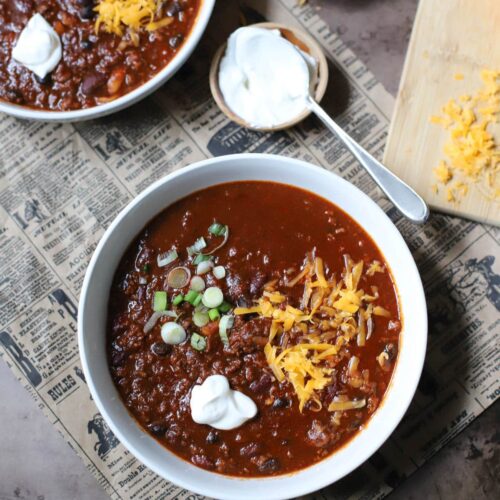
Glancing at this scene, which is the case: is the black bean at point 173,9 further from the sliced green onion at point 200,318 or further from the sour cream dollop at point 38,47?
the sliced green onion at point 200,318

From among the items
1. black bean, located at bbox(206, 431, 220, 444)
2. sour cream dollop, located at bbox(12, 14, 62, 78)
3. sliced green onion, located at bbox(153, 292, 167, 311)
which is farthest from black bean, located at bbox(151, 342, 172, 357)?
sour cream dollop, located at bbox(12, 14, 62, 78)

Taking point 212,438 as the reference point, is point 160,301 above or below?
above

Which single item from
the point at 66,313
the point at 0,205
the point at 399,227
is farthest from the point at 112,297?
the point at 399,227

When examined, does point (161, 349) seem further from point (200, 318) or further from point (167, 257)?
point (167, 257)

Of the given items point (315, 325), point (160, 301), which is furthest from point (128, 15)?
point (315, 325)

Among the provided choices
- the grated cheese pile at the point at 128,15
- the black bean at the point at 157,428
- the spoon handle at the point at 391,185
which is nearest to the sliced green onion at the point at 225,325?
the black bean at the point at 157,428

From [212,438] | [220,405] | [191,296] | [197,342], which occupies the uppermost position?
[191,296]

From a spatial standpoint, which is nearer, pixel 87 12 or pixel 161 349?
pixel 161 349
